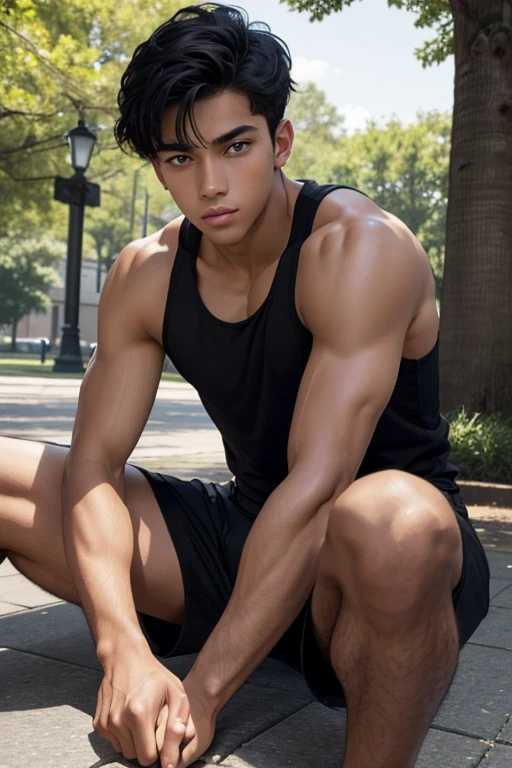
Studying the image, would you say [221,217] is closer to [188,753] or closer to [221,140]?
[221,140]

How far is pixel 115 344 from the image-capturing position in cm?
268

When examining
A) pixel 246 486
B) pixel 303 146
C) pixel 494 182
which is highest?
pixel 303 146

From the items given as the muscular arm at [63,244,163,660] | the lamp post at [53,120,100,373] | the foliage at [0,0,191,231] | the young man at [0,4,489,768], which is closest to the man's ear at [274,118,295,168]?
the young man at [0,4,489,768]

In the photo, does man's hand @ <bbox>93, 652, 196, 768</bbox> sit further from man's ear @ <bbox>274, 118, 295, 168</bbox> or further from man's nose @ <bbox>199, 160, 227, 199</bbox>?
man's ear @ <bbox>274, 118, 295, 168</bbox>

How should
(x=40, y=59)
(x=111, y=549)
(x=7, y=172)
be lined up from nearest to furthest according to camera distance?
(x=111, y=549)
(x=40, y=59)
(x=7, y=172)

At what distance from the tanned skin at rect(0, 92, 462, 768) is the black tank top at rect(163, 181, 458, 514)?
1.8 inches

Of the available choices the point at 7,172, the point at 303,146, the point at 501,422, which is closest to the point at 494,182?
the point at 501,422

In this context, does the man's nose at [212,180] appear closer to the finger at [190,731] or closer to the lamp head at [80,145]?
the finger at [190,731]

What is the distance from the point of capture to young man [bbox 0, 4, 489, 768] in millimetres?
1931

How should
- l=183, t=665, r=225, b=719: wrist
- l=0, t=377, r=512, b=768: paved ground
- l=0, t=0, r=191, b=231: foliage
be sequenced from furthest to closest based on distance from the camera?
l=0, t=0, r=191, b=231: foliage
l=0, t=377, r=512, b=768: paved ground
l=183, t=665, r=225, b=719: wrist

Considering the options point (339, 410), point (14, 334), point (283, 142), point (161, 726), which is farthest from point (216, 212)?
point (14, 334)

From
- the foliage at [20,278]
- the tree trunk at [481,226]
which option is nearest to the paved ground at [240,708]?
the tree trunk at [481,226]

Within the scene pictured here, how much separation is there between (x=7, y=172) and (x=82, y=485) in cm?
2144

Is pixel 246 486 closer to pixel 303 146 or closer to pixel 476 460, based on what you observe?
pixel 476 460
